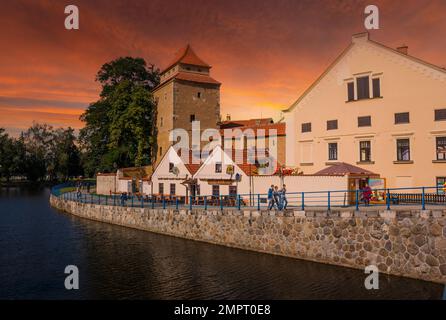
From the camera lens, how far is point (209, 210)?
2423 centimetres

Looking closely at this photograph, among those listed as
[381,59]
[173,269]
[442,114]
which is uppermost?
[381,59]

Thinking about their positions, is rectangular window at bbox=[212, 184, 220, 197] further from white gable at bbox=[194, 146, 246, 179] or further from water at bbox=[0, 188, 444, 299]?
water at bbox=[0, 188, 444, 299]

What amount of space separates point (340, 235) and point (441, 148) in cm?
1324

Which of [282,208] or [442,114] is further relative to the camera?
[442,114]

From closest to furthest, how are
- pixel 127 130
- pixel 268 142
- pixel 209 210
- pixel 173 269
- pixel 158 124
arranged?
1. pixel 173 269
2. pixel 209 210
3. pixel 268 142
4. pixel 127 130
5. pixel 158 124

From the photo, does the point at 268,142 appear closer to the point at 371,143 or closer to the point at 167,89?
the point at 371,143

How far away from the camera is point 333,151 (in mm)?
30266

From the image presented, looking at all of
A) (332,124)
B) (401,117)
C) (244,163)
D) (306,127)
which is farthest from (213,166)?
(401,117)

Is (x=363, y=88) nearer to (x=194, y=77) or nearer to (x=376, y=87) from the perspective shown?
(x=376, y=87)

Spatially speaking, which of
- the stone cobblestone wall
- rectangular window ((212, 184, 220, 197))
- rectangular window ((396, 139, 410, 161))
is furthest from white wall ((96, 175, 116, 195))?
rectangular window ((396, 139, 410, 161))

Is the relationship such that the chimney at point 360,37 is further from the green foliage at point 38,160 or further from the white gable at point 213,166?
the green foliage at point 38,160

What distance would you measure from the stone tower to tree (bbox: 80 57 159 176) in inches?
91.7
